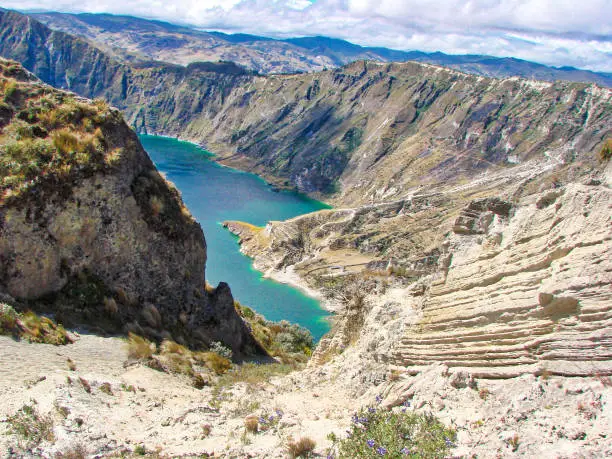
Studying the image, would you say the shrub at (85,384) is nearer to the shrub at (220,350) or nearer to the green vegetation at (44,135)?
the green vegetation at (44,135)

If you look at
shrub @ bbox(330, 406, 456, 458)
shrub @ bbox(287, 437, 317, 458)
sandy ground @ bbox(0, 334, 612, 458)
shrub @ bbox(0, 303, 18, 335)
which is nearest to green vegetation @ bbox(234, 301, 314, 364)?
sandy ground @ bbox(0, 334, 612, 458)

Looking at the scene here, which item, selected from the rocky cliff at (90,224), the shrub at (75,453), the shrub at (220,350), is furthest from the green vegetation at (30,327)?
the shrub at (220,350)

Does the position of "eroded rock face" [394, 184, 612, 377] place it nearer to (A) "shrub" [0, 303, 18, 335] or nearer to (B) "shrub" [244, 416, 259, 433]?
(B) "shrub" [244, 416, 259, 433]

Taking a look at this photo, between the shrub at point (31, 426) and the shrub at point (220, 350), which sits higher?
the shrub at point (31, 426)

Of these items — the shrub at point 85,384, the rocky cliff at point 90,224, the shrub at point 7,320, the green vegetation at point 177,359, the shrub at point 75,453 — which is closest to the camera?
the shrub at point 75,453

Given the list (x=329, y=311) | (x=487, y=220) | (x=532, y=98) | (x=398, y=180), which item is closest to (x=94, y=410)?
(x=487, y=220)

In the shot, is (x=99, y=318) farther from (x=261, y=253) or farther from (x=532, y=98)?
(x=532, y=98)
